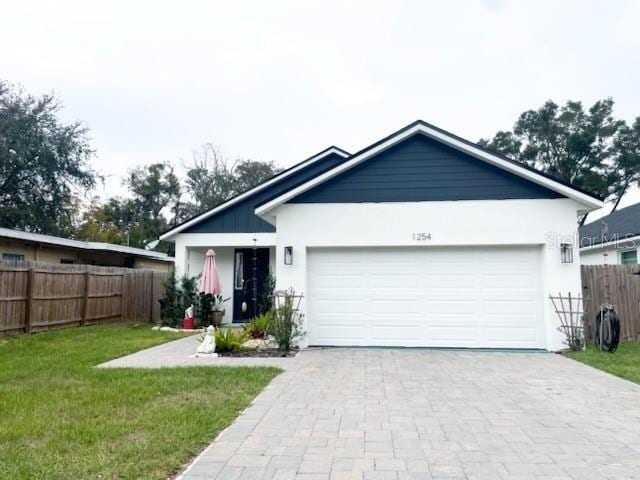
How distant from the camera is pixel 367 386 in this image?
620cm

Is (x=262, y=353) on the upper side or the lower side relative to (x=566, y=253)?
lower

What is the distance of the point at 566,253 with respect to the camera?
29.8ft

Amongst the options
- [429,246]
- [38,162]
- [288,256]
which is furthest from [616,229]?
[38,162]

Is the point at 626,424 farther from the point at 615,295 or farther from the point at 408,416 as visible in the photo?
the point at 615,295

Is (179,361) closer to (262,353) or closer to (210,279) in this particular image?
(262,353)

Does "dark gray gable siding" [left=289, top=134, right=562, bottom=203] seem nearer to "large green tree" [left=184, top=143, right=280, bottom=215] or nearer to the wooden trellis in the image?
the wooden trellis

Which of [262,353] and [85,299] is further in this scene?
[85,299]

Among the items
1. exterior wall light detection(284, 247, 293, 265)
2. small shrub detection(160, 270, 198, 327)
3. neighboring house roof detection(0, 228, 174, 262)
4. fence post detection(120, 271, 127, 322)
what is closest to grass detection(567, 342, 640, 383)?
exterior wall light detection(284, 247, 293, 265)

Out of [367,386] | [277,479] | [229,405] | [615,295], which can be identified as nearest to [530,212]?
[615,295]

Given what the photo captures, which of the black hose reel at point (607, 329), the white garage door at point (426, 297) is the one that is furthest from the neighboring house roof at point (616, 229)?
the white garage door at point (426, 297)

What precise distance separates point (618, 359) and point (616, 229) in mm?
10184

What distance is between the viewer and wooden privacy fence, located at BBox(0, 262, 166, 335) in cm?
1066

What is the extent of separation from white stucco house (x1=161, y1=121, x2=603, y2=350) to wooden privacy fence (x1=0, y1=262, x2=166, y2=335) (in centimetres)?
615

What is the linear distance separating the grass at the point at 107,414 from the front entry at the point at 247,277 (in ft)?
22.5
